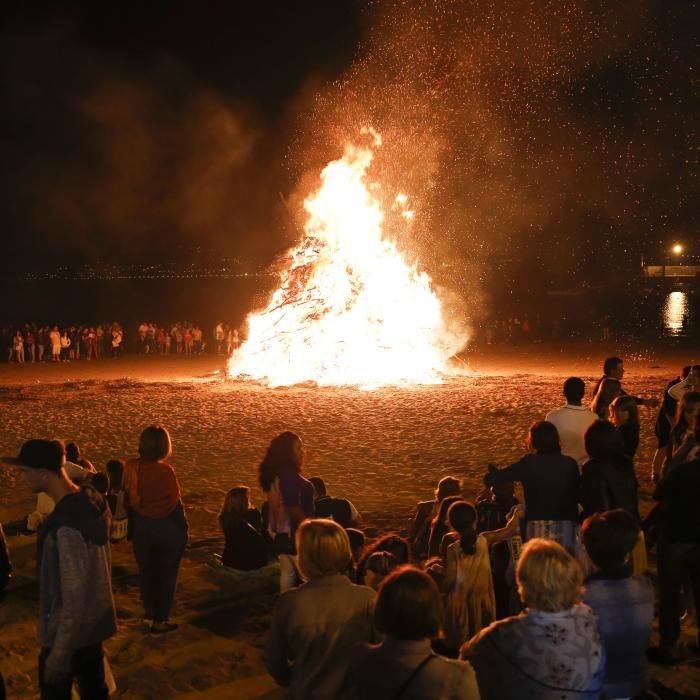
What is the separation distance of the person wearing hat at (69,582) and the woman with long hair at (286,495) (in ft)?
5.67

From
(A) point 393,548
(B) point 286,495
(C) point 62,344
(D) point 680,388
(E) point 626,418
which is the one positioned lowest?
(A) point 393,548

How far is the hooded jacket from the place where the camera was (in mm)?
3697

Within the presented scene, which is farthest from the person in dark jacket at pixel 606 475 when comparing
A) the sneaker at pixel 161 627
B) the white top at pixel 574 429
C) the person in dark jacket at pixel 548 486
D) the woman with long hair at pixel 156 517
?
the sneaker at pixel 161 627

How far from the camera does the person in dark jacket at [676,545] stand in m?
5.10

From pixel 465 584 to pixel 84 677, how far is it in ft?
7.55

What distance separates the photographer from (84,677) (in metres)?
3.88

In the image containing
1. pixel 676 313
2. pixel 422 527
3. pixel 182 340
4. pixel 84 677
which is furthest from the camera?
pixel 676 313

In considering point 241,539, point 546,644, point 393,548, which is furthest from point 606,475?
point 241,539

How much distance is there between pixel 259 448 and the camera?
13.2 m

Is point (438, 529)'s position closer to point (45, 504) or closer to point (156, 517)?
point (156, 517)

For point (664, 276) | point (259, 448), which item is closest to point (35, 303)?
point (259, 448)

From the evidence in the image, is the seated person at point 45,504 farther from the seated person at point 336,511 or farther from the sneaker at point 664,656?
the sneaker at point 664,656

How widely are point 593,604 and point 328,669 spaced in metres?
1.24

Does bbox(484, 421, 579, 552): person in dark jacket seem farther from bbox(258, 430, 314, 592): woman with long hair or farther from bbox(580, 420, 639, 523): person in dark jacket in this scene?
bbox(258, 430, 314, 592): woman with long hair
